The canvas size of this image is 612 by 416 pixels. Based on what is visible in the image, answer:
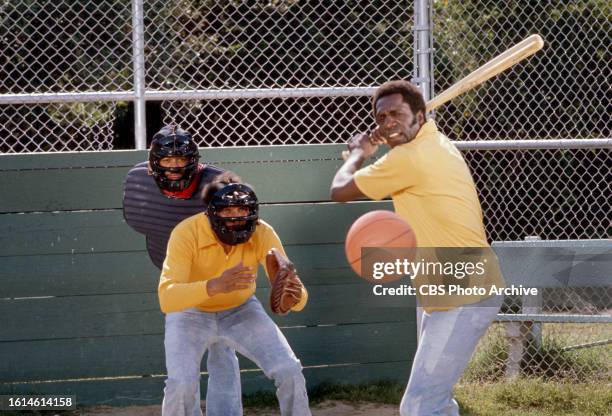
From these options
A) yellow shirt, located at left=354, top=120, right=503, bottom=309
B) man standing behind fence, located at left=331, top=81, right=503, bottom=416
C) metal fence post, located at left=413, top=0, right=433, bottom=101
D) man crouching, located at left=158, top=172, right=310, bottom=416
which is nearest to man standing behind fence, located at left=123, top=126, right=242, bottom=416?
man crouching, located at left=158, top=172, right=310, bottom=416

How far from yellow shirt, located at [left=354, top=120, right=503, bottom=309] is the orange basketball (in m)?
0.12

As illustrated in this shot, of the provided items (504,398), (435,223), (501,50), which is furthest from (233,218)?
(501,50)

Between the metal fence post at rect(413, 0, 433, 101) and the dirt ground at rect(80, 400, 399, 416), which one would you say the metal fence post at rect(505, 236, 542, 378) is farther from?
the metal fence post at rect(413, 0, 433, 101)

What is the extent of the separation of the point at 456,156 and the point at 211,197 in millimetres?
1470

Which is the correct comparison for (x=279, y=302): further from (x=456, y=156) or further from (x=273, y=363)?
(x=456, y=156)

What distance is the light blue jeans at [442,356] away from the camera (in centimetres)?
469

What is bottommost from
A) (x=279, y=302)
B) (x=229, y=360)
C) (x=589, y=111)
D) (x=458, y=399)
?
(x=458, y=399)

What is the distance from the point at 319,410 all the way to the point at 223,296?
A: 1794mm

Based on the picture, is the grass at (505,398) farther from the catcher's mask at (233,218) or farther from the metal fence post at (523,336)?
the catcher's mask at (233,218)

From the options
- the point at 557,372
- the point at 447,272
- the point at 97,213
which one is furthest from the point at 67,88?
the point at 447,272

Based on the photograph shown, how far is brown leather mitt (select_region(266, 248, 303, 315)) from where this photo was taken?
17.7ft

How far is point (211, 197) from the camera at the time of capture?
571 centimetres

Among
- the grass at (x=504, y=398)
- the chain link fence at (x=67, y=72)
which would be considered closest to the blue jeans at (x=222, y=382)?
the grass at (x=504, y=398)

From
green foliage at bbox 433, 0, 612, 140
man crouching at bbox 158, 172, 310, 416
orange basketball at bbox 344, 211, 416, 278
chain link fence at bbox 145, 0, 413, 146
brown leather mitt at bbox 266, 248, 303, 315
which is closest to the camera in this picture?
orange basketball at bbox 344, 211, 416, 278
